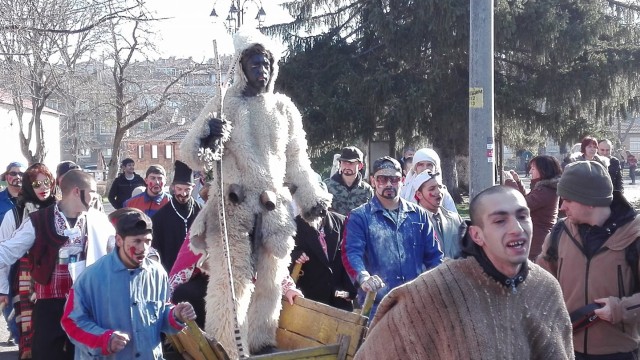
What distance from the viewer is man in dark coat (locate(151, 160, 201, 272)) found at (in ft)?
23.8

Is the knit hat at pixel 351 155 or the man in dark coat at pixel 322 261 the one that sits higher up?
the knit hat at pixel 351 155

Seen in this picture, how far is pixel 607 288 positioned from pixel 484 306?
1492 mm

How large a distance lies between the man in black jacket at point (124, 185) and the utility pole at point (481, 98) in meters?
6.22

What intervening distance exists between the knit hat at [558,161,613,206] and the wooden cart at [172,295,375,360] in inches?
54.3

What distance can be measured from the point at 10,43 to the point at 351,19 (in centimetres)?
1401

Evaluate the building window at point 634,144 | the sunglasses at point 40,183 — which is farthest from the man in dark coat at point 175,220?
the building window at point 634,144

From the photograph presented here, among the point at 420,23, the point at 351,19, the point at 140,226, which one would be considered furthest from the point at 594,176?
the point at 351,19

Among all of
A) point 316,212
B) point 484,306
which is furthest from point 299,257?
point 484,306

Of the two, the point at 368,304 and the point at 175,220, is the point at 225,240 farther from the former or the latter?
the point at 175,220

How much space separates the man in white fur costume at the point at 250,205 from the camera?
5613 mm

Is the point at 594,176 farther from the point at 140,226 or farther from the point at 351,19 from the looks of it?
the point at 351,19

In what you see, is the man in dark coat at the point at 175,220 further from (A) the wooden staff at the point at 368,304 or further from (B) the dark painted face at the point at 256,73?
(A) the wooden staff at the point at 368,304

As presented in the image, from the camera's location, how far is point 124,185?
1266 centimetres

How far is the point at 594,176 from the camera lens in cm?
402
